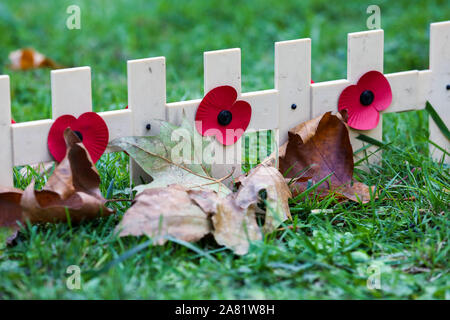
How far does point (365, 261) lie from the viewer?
88.4 inches

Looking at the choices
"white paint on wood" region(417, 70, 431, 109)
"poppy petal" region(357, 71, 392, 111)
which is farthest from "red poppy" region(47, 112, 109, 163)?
"white paint on wood" region(417, 70, 431, 109)

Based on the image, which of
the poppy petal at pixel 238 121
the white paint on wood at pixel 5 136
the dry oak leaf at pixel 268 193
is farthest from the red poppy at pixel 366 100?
the white paint on wood at pixel 5 136

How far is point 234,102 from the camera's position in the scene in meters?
2.75

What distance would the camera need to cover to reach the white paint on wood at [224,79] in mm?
2678

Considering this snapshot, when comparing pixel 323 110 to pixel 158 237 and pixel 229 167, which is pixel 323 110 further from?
pixel 158 237

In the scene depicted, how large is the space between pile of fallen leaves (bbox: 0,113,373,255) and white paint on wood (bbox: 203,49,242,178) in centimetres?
8

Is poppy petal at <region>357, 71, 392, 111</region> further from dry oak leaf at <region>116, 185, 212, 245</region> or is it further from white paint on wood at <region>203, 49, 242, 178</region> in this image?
dry oak leaf at <region>116, 185, 212, 245</region>

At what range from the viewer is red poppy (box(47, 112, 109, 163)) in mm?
2500

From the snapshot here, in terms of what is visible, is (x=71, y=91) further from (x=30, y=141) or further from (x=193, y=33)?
(x=193, y=33)

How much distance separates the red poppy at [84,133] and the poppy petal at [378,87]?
1085 mm

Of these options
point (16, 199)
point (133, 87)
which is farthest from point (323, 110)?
point (16, 199)

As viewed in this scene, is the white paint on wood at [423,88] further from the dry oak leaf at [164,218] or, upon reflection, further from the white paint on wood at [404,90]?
the dry oak leaf at [164,218]

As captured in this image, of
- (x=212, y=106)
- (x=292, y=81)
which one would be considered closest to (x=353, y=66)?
(x=292, y=81)

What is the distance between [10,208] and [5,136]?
249mm
